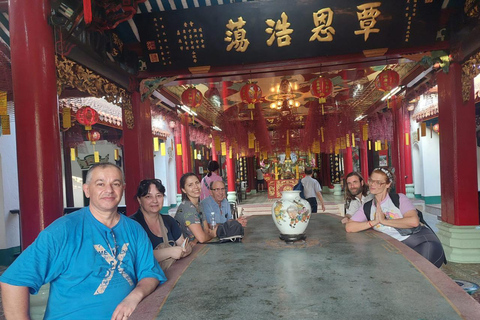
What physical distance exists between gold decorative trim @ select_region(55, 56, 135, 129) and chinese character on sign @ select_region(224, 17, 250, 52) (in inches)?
55.4

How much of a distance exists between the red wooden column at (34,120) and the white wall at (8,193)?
10.1 ft

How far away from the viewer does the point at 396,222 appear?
2316 mm

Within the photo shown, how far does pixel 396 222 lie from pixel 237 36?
8.33 feet

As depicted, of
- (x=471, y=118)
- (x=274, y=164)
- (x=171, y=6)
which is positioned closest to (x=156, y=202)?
(x=171, y=6)

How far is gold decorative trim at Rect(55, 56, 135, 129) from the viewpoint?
261cm

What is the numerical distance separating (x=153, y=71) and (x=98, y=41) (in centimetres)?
92

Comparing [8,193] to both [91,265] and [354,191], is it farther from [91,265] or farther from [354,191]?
[354,191]

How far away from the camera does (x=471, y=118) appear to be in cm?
392

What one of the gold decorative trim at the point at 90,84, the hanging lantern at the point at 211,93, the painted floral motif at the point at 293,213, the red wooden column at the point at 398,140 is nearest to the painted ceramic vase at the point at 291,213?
the painted floral motif at the point at 293,213

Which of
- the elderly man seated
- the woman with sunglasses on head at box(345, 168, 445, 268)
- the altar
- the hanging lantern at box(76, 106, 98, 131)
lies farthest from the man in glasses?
the altar

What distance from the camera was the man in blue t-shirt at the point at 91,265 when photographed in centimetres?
124

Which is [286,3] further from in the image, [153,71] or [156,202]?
[156,202]

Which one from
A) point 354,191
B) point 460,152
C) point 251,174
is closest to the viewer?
point 354,191

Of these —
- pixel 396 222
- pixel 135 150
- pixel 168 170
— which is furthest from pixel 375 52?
pixel 168 170
